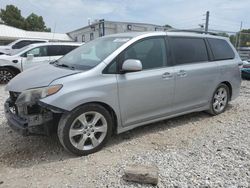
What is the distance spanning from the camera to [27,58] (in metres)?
9.08

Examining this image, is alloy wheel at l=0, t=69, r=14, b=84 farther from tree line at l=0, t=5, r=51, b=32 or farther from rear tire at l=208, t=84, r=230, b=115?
tree line at l=0, t=5, r=51, b=32

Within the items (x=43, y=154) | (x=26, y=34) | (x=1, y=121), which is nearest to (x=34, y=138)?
(x=43, y=154)

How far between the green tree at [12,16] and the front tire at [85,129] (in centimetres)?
5352

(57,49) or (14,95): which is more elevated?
(57,49)

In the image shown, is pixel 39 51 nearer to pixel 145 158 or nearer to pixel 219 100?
pixel 219 100

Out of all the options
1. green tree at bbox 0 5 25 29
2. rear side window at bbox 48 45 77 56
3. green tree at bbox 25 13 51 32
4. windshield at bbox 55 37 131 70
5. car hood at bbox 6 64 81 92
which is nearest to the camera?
car hood at bbox 6 64 81 92

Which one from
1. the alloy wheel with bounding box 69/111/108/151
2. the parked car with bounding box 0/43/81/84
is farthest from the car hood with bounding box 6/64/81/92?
the parked car with bounding box 0/43/81/84

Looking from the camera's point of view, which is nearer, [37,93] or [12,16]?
[37,93]

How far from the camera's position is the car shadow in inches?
131

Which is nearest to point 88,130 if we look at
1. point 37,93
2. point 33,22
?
point 37,93

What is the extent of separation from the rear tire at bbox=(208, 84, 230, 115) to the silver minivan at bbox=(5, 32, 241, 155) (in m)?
0.19

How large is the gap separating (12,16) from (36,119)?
179ft

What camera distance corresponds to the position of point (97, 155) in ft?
11.4

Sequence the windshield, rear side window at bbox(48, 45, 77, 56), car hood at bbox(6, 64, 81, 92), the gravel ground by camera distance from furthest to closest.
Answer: rear side window at bbox(48, 45, 77, 56) → the windshield → car hood at bbox(6, 64, 81, 92) → the gravel ground
